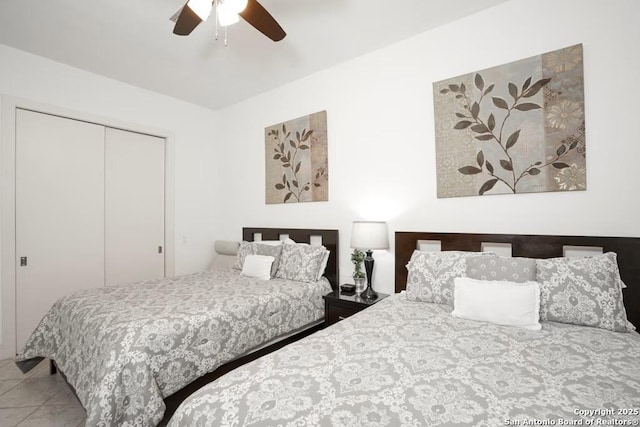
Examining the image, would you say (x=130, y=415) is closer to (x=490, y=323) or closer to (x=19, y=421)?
(x=19, y=421)

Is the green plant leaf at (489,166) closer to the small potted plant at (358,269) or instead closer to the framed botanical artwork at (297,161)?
the small potted plant at (358,269)

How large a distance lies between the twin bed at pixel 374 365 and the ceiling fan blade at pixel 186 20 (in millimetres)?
1761

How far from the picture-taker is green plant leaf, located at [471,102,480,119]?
7.03ft

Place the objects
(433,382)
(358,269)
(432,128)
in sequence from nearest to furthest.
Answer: (433,382) < (432,128) < (358,269)

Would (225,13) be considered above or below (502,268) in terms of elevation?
above

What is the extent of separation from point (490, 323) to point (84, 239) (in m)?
3.63

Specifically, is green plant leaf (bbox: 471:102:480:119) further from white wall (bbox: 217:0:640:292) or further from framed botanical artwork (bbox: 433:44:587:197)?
white wall (bbox: 217:0:640:292)

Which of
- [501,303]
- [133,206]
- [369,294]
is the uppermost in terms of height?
[133,206]

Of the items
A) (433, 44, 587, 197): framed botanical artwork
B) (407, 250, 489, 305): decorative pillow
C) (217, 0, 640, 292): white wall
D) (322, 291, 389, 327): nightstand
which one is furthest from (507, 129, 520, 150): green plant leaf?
(322, 291, 389, 327): nightstand

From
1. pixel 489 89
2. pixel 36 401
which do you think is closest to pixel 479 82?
pixel 489 89

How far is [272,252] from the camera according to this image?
2889 millimetres

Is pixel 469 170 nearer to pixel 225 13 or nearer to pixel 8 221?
pixel 225 13

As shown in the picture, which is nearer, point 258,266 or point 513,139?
point 513,139

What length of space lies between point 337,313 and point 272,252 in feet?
2.94
